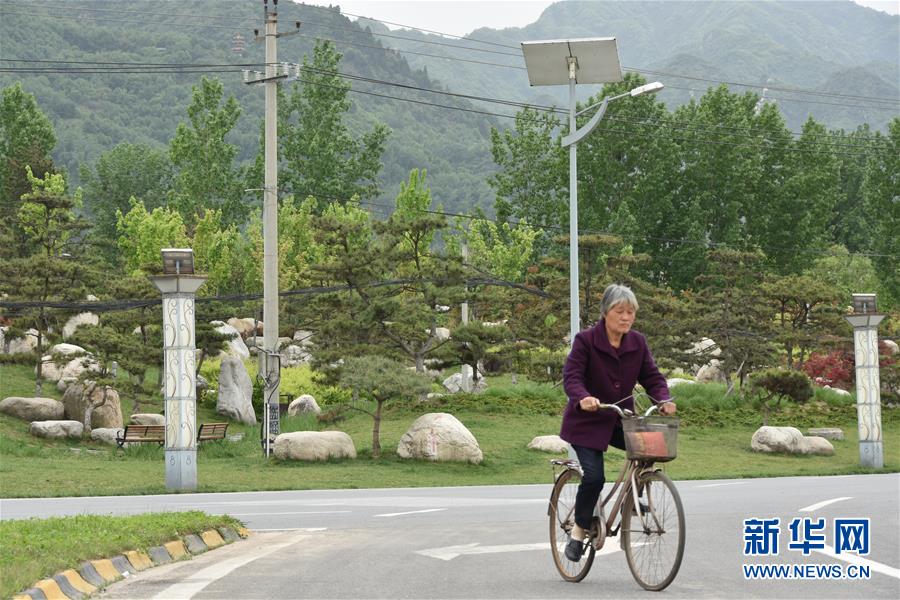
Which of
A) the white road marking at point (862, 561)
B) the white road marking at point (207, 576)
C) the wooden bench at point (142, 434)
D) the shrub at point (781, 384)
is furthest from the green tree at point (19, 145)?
the white road marking at point (862, 561)

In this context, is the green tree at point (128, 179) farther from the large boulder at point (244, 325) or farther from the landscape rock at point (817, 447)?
the landscape rock at point (817, 447)

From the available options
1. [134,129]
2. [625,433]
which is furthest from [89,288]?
[134,129]

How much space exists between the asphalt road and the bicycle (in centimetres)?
19

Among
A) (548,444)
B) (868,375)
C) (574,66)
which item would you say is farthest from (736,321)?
(574,66)

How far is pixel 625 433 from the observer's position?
8016 millimetres

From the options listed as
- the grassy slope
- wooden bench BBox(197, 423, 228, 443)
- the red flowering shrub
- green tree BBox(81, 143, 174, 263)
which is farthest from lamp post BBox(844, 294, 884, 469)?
green tree BBox(81, 143, 174, 263)

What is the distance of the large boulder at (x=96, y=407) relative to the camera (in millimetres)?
36625

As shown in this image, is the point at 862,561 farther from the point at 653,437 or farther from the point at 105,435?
the point at 105,435

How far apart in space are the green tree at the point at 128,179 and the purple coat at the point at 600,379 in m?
91.0

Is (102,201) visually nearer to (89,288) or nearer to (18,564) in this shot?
(89,288)

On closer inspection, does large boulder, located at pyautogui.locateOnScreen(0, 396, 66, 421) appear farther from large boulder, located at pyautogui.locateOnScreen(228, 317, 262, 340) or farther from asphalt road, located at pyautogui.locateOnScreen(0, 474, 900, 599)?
large boulder, located at pyautogui.locateOnScreen(228, 317, 262, 340)

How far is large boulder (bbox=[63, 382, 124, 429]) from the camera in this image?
120ft

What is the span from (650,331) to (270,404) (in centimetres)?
1682

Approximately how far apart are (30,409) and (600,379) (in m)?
31.2
